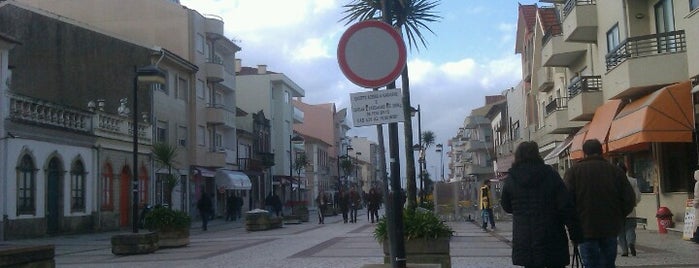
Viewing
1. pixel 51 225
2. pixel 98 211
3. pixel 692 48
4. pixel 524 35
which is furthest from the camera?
pixel 524 35

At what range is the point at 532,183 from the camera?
6.07 meters

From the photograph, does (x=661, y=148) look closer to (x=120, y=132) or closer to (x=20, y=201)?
(x=20, y=201)

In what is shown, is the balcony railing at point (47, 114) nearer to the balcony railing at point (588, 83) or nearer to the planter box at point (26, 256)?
the planter box at point (26, 256)

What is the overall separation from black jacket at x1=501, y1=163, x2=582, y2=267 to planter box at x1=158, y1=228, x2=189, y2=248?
14882 millimetres

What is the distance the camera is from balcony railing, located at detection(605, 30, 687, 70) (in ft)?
63.5

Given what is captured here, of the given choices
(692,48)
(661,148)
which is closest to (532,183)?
(692,48)

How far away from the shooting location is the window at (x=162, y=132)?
40.7 m

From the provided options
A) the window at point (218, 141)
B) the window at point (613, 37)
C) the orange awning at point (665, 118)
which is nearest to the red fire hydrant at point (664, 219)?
the orange awning at point (665, 118)

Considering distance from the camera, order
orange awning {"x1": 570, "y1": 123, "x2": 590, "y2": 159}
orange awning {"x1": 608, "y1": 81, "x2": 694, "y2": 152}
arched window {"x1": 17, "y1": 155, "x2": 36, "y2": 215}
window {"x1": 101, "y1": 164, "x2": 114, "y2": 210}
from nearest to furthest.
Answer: orange awning {"x1": 608, "y1": 81, "x2": 694, "y2": 152} → arched window {"x1": 17, "y1": 155, "x2": 36, "y2": 215} → orange awning {"x1": 570, "y1": 123, "x2": 590, "y2": 159} → window {"x1": 101, "y1": 164, "x2": 114, "y2": 210}

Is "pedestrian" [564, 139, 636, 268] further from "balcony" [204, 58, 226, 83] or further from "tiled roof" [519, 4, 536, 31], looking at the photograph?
"balcony" [204, 58, 226, 83]

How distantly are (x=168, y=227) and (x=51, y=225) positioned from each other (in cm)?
942

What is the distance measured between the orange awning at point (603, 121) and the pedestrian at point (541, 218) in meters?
16.5

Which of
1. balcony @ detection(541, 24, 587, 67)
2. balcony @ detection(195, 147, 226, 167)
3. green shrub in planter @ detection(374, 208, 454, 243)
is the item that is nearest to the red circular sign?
green shrub in planter @ detection(374, 208, 454, 243)

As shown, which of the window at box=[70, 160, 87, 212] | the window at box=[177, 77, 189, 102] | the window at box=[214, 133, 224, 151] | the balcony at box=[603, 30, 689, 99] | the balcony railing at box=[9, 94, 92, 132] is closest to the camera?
the balcony at box=[603, 30, 689, 99]
